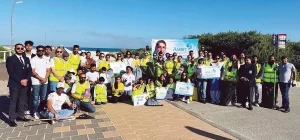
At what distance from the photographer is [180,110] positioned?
7383 millimetres

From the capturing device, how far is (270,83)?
8016 mm

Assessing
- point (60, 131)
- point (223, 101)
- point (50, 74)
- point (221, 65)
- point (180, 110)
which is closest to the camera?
point (60, 131)

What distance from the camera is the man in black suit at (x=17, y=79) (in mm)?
5512

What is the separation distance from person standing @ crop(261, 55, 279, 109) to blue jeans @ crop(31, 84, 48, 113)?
7000mm

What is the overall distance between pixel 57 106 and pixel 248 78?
5.97 m

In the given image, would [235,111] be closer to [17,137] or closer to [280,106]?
[280,106]

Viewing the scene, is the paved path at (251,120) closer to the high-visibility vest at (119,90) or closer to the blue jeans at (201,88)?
the blue jeans at (201,88)

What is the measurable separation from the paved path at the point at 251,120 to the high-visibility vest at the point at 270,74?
1022 mm

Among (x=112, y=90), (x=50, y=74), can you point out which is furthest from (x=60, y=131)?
(x=112, y=90)

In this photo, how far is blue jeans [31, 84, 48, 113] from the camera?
6.20m

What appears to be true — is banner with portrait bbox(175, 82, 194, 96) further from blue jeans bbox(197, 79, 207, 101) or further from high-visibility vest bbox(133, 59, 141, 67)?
high-visibility vest bbox(133, 59, 141, 67)

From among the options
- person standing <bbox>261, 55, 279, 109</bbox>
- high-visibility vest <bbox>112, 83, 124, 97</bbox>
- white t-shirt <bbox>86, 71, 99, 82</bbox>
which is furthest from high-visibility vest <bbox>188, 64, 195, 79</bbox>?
white t-shirt <bbox>86, 71, 99, 82</bbox>

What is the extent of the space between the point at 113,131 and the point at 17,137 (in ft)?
6.45

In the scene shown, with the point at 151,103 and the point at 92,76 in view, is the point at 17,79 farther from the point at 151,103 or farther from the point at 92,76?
the point at 151,103
